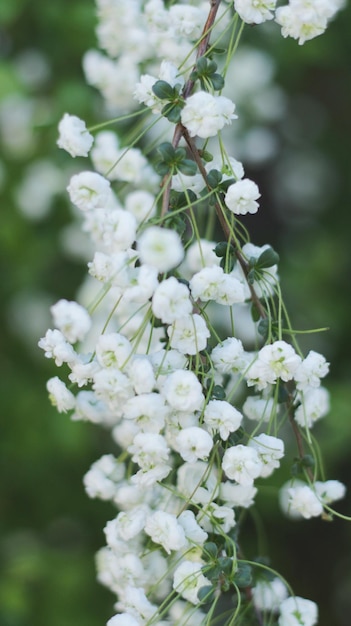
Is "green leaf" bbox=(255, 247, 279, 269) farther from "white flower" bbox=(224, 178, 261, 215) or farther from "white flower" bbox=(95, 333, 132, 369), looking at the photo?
"white flower" bbox=(95, 333, 132, 369)

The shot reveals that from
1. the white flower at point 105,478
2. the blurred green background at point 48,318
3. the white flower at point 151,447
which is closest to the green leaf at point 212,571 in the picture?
the white flower at point 151,447

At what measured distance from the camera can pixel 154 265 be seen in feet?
2.35

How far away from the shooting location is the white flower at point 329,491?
959 mm

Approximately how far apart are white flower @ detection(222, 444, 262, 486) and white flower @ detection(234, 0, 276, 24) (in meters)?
0.38

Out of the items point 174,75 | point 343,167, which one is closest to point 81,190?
point 174,75

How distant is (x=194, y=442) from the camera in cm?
78

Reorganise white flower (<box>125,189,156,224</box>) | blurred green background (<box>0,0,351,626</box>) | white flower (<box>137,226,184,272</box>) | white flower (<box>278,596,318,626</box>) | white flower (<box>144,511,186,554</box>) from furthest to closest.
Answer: blurred green background (<box>0,0,351,626</box>)
white flower (<box>125,189,156,224</box>)
white flower (<box>278,596,318,626</box>)
white flower (<box>144,511,186,554</box>)
white flower (<box>137,226,184,272</box>)

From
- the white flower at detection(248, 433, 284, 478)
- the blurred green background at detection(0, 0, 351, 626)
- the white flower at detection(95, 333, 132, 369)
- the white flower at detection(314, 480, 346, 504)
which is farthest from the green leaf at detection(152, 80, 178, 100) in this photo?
the blurred green background at detection(0, 0, 351, 626)

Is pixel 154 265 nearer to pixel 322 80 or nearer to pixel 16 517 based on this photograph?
pixel 16 517

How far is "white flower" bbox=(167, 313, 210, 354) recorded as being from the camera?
795 millimetres

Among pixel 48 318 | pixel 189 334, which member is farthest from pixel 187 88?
pixel 48 318

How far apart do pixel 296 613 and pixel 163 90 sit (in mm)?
530

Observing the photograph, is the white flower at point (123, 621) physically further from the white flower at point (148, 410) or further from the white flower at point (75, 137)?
the white flower at point (75, 137)

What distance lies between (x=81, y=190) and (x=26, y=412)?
4.22 ft
